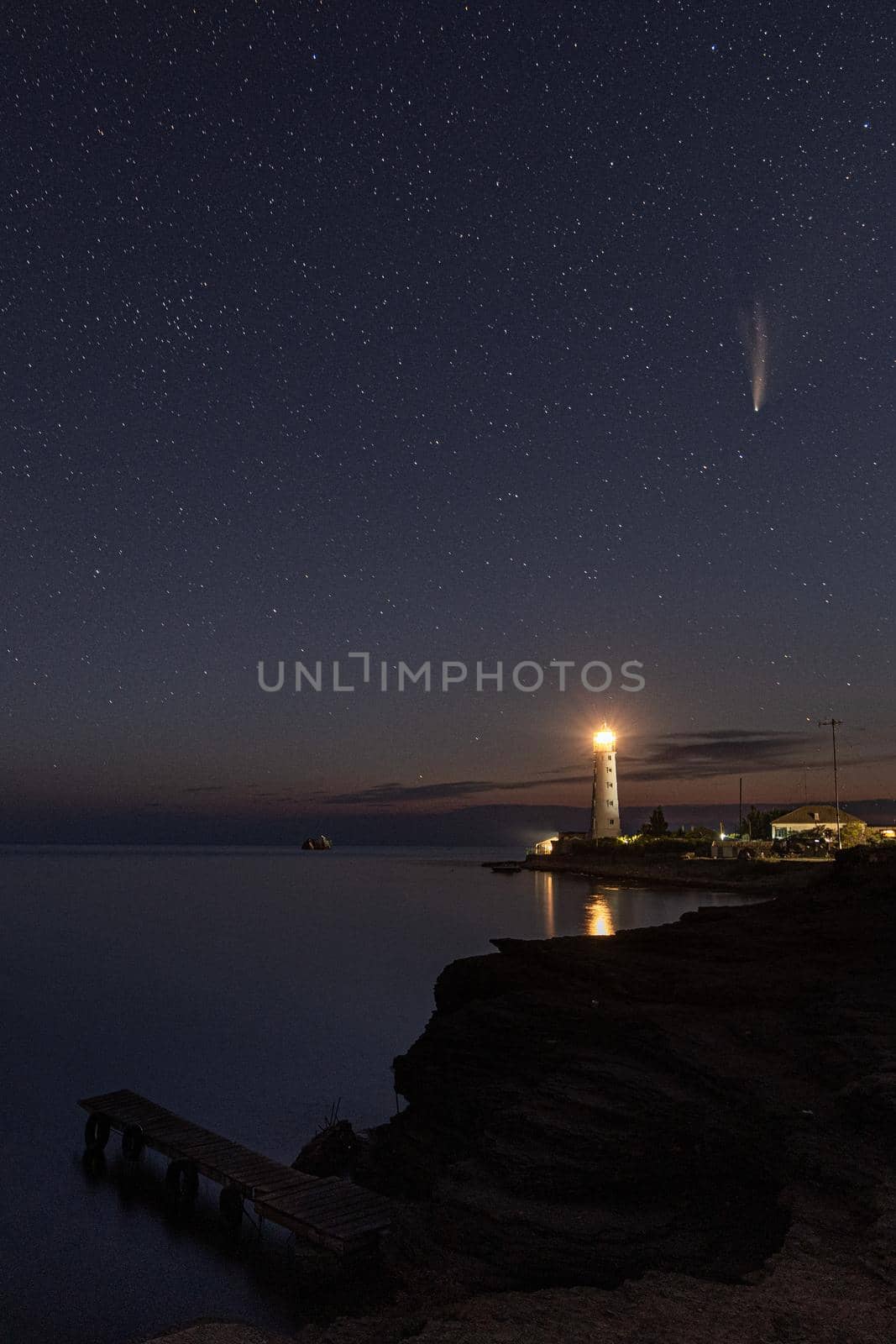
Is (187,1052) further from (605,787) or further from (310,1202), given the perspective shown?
(605,787)

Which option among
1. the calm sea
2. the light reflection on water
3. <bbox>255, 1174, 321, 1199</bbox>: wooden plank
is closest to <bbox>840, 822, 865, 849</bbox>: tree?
the calm sea

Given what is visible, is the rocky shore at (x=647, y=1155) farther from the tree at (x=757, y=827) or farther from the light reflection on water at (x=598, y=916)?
the tree at (x=757, y=827)

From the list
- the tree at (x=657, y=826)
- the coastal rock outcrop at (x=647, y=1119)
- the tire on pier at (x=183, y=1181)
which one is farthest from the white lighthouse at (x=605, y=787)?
the tire on pier at (x=183, y=1181)

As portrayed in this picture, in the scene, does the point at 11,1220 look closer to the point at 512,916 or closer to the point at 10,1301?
the point at 10,1301

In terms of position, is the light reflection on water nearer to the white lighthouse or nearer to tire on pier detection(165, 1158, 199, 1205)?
tire on pier detection(165, 1158, 199, 1205)

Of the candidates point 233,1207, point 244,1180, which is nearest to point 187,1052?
point 233,1207

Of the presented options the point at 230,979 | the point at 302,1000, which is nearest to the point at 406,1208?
the point at 302,1000
